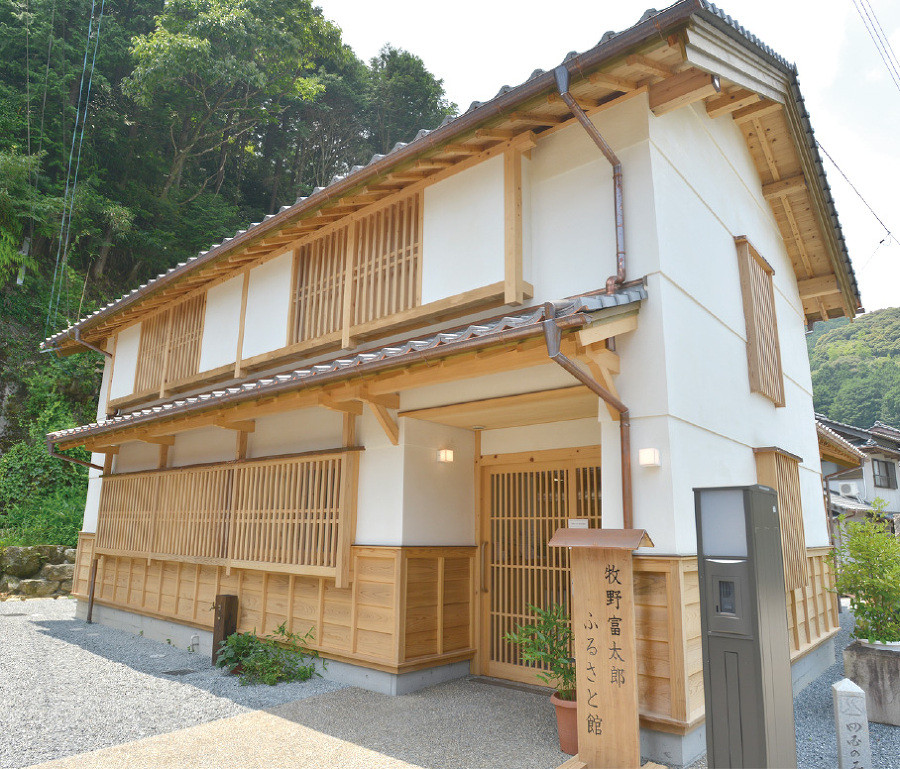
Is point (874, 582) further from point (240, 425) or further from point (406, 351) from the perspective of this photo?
point (240, 425)

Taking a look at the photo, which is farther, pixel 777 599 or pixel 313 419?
pixel 313 419

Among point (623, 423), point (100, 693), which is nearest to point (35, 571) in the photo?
point (100, 693)

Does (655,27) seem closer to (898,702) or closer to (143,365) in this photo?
(898,702)

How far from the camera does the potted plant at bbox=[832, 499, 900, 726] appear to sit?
20.4 feet

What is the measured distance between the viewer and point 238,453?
30.1 ft

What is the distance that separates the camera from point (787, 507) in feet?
24.5

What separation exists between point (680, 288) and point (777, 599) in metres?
3.01

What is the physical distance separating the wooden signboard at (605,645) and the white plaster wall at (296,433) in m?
4.04

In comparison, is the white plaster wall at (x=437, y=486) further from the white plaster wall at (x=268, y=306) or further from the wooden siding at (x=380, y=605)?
the white plaster wall at (x=268, y=306)

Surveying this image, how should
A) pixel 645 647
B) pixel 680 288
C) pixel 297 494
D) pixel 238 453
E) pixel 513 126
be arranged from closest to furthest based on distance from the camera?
pixel 645 647, pixel 680 288, pixel 513 126, pixel 297 494, pixel 238 453

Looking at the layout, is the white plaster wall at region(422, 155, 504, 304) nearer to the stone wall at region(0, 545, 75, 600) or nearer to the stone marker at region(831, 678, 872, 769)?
the stone marker at region(831, 678, 872, 769)

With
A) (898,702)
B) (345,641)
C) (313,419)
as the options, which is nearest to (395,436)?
(313,419)

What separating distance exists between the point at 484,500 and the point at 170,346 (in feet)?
23.3

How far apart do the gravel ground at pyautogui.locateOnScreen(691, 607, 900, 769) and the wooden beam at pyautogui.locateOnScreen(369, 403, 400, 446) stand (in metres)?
4.17
